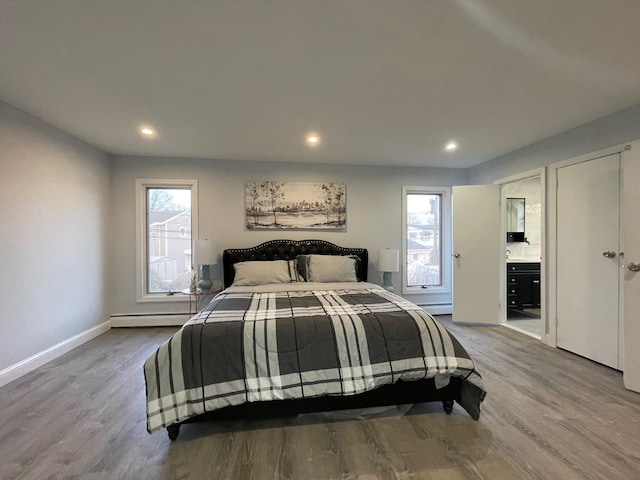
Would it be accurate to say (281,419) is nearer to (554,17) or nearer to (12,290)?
(12,290)

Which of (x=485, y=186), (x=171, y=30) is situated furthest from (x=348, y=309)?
(x=485, y=186)

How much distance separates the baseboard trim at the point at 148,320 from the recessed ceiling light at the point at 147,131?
237 cm

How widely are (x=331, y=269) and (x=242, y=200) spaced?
1669 mm

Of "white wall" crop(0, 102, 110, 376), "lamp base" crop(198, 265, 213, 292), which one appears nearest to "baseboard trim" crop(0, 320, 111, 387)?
"white wall" crop(0, 102, 110, 376)

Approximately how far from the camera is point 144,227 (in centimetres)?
404

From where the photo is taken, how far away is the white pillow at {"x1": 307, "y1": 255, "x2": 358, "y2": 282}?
3.63 metres

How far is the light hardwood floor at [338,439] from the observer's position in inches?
58.9

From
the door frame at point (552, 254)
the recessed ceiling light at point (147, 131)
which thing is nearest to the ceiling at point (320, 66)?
the recessed ceiling light at point (147, 131)

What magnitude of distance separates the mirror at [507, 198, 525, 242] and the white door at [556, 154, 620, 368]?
75.2 inches

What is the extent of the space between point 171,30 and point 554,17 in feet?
6.68

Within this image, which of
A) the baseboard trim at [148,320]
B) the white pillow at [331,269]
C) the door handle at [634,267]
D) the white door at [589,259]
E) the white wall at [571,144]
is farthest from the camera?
the baseboard trim at [148,320]

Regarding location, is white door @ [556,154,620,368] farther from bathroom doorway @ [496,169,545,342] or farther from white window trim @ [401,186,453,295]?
white window trim @ [401,186,453,295]

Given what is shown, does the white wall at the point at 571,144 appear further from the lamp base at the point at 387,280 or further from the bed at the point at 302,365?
the bed at the point at 302,365

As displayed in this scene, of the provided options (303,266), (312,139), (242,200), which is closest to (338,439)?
(303,266)
